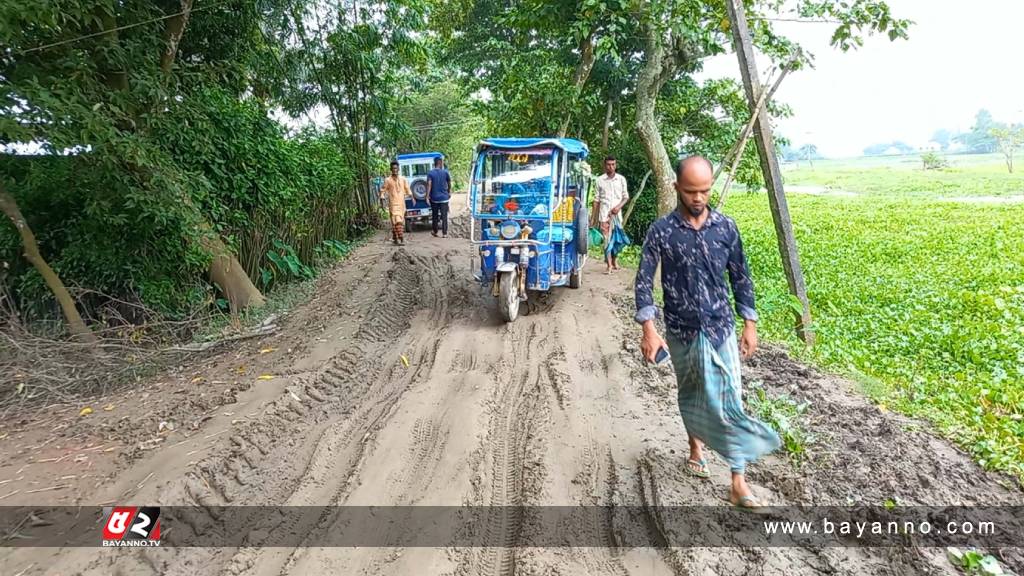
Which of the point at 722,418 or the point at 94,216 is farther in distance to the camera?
the point at 94,216

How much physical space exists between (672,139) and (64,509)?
1260 cm

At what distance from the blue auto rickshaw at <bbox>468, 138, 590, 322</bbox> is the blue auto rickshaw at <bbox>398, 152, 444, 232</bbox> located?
847 cm

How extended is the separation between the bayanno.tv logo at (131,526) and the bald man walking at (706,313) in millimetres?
3073

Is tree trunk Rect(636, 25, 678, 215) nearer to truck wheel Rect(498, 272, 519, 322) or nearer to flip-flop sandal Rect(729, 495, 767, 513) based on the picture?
truck wheel Rect(498, 272, 519, 322)

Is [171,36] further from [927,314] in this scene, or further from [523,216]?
[927,314]

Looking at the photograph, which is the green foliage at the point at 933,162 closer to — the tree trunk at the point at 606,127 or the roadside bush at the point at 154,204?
the tree trunk at the point at 606,127

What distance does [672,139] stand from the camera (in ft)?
44.2

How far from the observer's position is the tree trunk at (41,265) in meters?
6.34

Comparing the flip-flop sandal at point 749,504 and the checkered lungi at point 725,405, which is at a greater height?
the checkered lungi at point 725,405

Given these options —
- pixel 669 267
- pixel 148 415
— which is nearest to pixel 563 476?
pixel 669 267

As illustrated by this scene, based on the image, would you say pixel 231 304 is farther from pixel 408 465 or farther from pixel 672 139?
pixel 672 139

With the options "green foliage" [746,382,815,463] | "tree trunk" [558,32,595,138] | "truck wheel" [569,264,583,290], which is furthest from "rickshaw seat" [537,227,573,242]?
"tree trunk" [558,32,595,138]

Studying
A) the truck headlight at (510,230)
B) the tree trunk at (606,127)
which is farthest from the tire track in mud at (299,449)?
the tree trunk at (606,127)

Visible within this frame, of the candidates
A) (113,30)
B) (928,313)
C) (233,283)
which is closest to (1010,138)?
(928,313)
